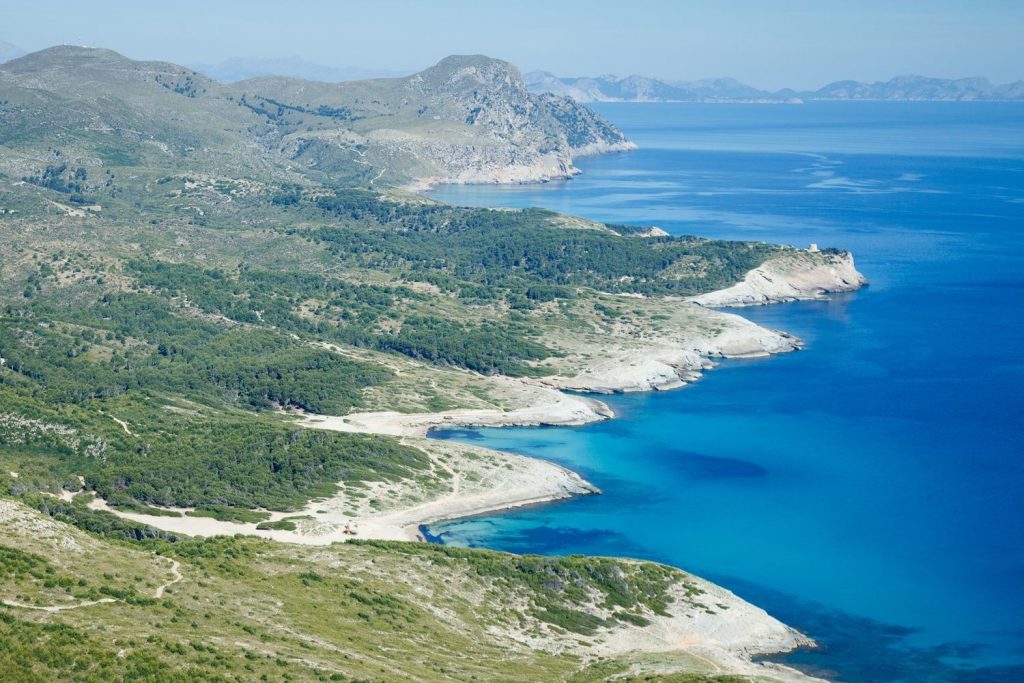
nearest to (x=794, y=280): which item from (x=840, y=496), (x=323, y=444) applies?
(x=840, y=496)

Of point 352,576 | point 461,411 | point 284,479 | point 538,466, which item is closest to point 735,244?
point 461,411

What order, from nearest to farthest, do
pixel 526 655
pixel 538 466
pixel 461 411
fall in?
1. pixel 526 655
2. pixel 538 466
3. pixel 461 411

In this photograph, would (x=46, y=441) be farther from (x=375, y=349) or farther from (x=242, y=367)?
(x=375, y=349)

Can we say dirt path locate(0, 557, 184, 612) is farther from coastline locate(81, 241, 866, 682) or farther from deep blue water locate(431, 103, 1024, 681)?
deep blue water locate(431, 103, 1024, 681)

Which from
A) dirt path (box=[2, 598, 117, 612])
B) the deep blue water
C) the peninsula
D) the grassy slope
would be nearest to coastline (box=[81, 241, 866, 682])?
the peninsula

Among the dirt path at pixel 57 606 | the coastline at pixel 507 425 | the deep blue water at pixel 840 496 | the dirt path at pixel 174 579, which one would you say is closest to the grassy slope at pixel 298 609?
the dirt path at pixel 174 579

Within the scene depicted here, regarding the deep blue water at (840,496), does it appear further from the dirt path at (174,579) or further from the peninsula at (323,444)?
the dirt path at (174,579)

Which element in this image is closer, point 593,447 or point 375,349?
point 593,447

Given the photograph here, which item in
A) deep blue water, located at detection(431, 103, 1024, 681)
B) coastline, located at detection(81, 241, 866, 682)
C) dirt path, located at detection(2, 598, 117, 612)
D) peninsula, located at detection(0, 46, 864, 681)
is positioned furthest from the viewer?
deep blue water, located at detection(431, 103, 1024, 681)

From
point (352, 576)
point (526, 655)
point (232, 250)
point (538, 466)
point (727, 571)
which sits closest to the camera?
point (526, 655)
